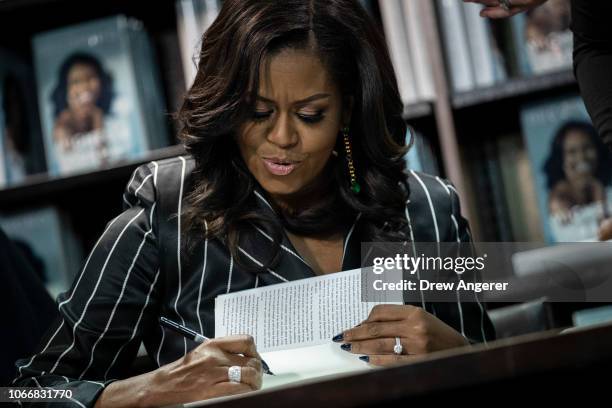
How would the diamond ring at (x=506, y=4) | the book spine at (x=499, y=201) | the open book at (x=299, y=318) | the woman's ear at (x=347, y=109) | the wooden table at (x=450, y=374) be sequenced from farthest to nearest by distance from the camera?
1. the book spine at (x=499, y=201)
2. the woman's ear at (x=347, y=109)
3. the diamond ring at (x=506, y=4)
4. the open book at (x=299, y=318)
5. the wooden table at (x=450, y=374)

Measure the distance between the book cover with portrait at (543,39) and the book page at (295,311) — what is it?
3.61 ft

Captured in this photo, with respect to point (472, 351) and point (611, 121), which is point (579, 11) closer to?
point (611, 121)

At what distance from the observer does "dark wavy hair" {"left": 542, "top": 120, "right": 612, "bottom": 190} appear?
2222 millimetres

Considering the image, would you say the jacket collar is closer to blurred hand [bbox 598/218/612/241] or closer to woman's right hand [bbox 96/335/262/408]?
woman's right hand [bbox 96/335/262/408]

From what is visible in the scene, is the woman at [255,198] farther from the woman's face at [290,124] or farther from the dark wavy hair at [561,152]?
the dark wavy hair at [561,152]

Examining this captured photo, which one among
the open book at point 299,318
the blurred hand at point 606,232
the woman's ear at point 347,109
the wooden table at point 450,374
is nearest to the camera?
the wooden table at point 450,374

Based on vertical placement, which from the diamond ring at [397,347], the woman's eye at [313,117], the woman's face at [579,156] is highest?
the woman's eye at [313,117]

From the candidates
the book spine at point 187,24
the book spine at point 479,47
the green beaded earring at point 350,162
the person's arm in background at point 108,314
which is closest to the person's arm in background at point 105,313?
the person's arm in background at point 108,314

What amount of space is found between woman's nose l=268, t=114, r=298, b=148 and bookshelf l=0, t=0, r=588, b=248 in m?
0.81

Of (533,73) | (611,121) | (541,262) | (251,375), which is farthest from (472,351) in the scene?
(533,73)

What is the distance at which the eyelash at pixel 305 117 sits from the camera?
4.79 feet

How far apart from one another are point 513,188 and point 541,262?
0.45m

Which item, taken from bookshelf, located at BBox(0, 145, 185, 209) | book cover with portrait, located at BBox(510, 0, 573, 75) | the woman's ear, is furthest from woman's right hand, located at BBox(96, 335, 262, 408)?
book cover with portrait, located at BBox(510, 0, 573, 75)

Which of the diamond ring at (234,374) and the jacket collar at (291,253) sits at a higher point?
the jacket collar at (291,253)
